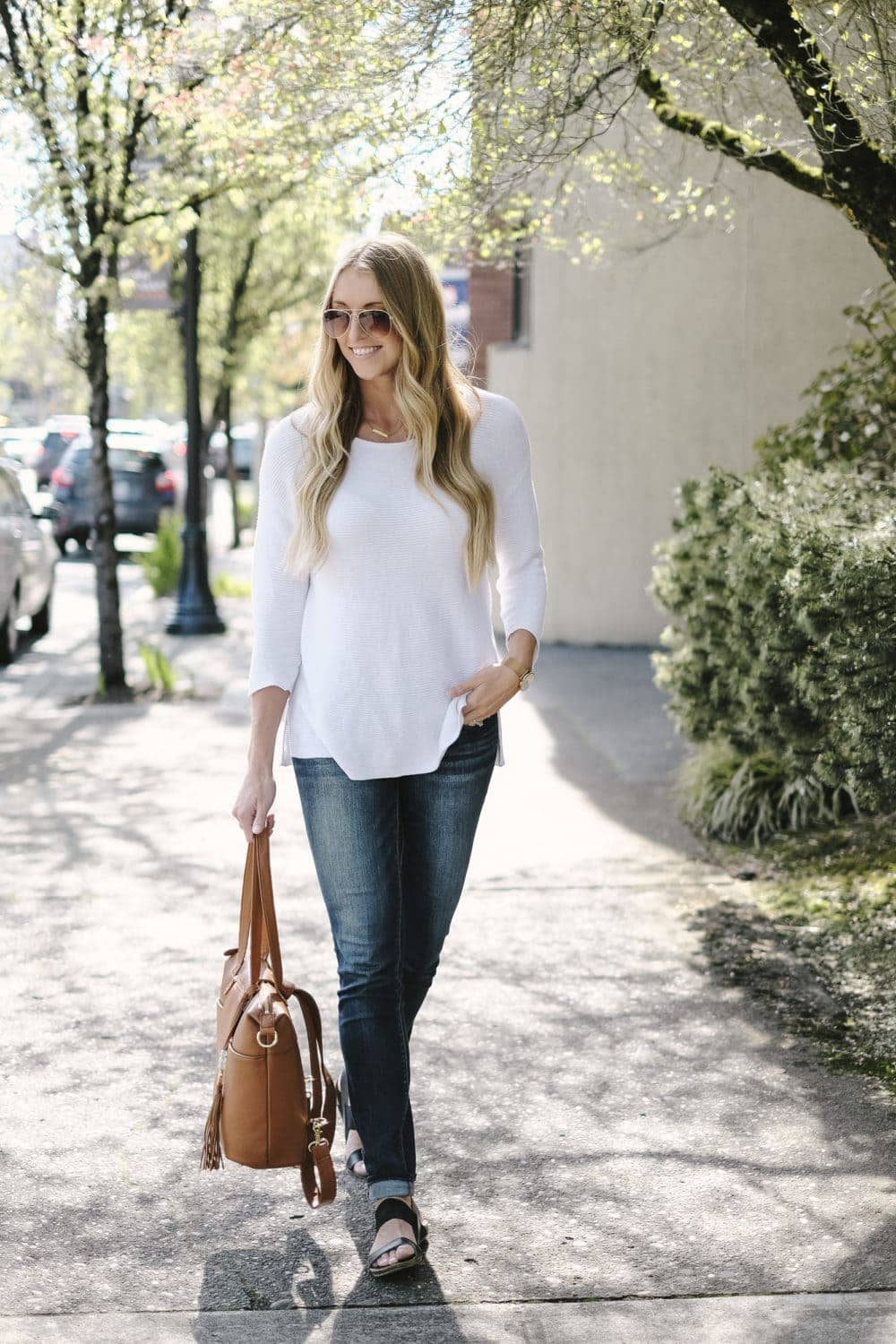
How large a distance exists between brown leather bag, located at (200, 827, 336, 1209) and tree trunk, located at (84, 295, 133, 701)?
823 centimetres

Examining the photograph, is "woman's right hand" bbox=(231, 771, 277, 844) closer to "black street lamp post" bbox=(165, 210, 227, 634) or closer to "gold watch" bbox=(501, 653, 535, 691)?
"gold watch" bbox=(501, 653, 535, 691)

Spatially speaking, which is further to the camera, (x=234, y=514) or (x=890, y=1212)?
(x=234, y=514)

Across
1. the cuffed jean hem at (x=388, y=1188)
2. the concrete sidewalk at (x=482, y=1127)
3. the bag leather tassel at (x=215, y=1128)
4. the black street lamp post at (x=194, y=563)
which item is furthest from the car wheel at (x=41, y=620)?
the cuffed jean hem at (x=388, y=1188)

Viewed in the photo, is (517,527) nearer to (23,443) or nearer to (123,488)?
(123,488)

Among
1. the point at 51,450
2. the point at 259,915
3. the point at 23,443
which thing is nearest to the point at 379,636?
the point at 259,915

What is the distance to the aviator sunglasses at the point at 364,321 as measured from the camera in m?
3.40

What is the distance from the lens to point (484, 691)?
344cm

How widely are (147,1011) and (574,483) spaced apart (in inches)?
367

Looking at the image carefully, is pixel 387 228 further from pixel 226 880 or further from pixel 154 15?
pixel 226 880

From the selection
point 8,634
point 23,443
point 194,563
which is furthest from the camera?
point 23,443

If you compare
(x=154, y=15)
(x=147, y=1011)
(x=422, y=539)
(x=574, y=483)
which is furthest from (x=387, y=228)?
(x=574, y=483)

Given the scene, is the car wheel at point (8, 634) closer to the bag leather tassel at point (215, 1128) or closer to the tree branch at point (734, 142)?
the tree branch at point (734, 142)

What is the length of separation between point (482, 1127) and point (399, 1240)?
2.75 ft

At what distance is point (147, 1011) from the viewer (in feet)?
16.7
